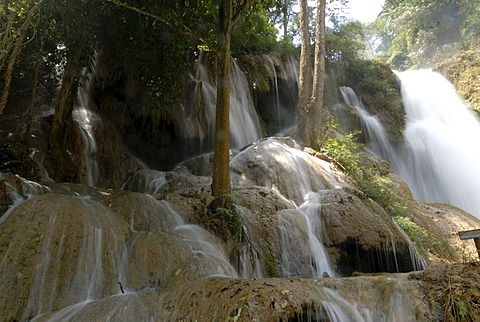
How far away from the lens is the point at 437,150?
2038 cm

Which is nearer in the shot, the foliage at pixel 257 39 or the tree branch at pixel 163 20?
the tree branch at pixel 163 20

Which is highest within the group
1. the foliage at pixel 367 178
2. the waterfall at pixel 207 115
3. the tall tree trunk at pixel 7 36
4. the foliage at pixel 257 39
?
the foliage at pixel 257 39

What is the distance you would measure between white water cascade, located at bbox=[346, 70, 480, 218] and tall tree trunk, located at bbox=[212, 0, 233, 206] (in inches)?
534

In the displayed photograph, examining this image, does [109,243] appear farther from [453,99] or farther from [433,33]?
[433,33]

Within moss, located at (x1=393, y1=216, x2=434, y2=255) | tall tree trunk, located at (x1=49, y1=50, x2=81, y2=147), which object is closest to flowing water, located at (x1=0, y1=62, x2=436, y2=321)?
tall tree trunk, located at (x1=49, y1=50, x2=81, y2=147)

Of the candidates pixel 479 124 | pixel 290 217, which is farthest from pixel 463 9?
pixel 290 217

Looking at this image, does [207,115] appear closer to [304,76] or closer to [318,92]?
[304,76]

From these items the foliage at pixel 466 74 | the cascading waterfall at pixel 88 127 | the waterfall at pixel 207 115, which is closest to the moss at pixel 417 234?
the waterfall at pixel 207 115

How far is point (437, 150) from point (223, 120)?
16908 millimetres

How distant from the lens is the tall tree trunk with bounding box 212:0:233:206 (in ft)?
23.7

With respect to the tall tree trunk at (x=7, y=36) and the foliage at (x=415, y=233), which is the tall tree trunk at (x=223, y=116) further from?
the foliage at (x=415, y=233)

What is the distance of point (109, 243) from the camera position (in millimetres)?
4930

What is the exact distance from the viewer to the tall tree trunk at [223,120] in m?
7.22

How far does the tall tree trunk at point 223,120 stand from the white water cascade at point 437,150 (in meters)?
13.6
